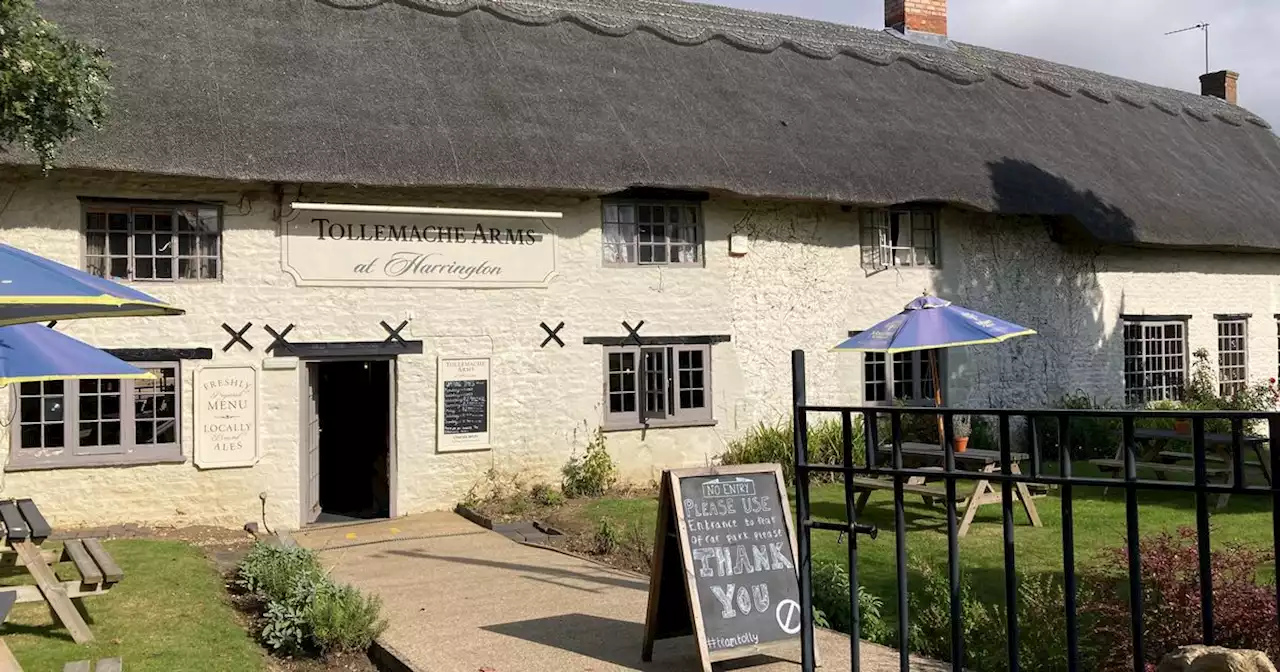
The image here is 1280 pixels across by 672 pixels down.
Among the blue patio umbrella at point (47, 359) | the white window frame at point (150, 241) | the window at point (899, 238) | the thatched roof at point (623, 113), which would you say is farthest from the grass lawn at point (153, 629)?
the window at point (899, 238)

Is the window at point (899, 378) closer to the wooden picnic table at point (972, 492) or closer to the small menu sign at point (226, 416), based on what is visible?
the wooden picnic table at point (972, 492)

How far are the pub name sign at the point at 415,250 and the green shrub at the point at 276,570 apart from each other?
3.67 meters

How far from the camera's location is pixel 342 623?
609 cm

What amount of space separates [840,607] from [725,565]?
1.32 meters

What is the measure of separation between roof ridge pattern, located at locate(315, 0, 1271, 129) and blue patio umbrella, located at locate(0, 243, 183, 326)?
8.13 m

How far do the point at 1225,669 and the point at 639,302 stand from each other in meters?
9.59

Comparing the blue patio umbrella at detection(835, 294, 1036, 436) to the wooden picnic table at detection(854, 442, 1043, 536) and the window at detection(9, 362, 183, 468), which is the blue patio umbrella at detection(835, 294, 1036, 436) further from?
the window at detection(9, 362, 183, 468)

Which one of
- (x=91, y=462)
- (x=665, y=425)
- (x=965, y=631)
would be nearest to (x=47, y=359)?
(x=91, y=462)

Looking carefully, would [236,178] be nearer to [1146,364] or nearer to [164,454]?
[164,454]

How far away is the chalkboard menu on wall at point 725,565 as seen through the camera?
5.34 m

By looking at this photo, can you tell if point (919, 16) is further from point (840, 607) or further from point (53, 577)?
point (53, 577)

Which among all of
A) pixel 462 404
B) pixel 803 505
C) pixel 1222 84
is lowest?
pixel 803 505

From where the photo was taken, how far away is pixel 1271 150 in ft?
67.9

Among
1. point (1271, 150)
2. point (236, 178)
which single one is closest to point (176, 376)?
point (236, 178)
